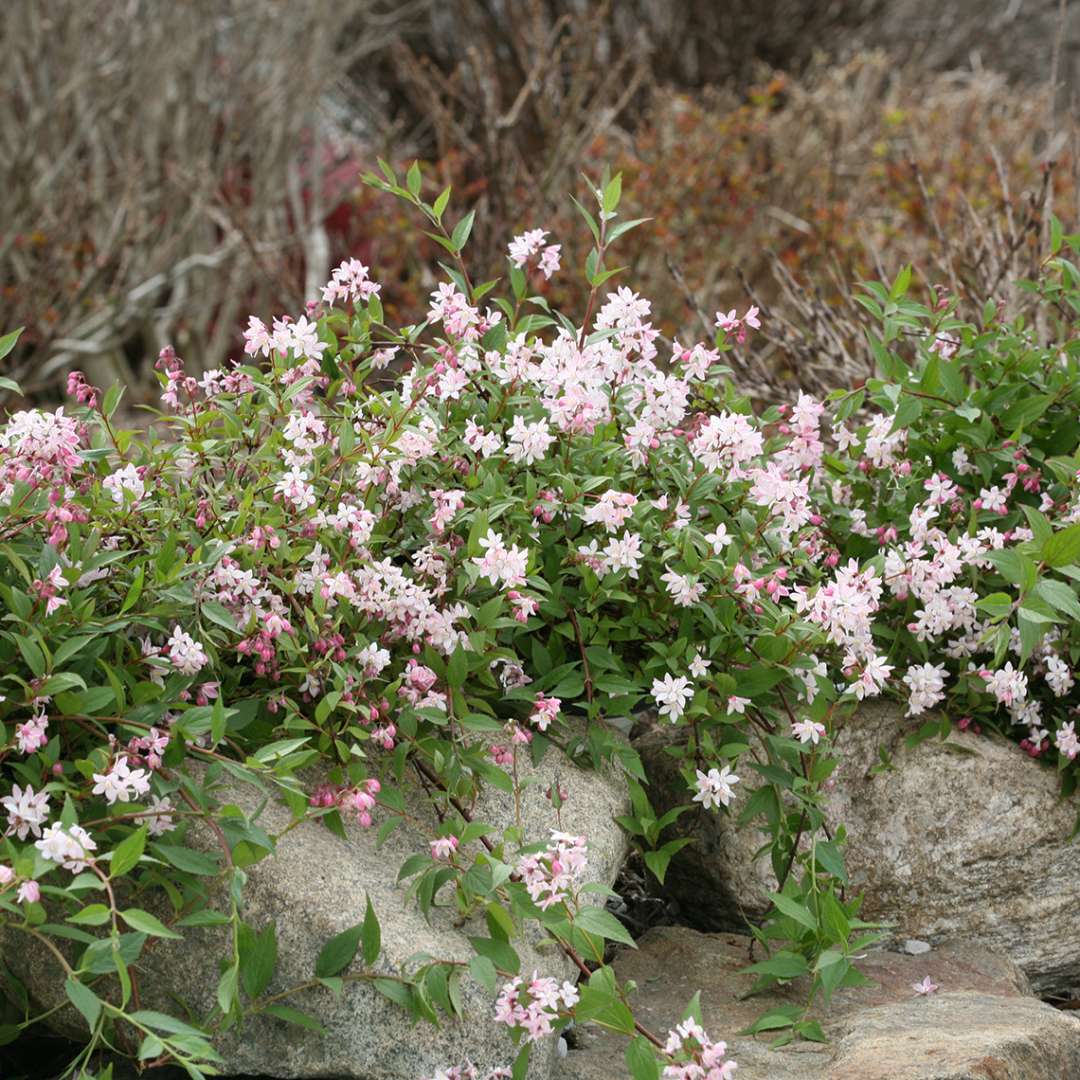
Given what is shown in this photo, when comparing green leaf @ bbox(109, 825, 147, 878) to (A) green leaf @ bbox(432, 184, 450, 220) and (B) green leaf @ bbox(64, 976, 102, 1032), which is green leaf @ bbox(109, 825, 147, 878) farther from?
(A) green leaf @ bbox(432, 184, 450, 220)

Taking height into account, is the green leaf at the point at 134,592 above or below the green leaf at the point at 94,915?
above

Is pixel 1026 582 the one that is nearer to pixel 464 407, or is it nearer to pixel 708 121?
pixel 464 407

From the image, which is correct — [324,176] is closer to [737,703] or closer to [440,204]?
[440,204]

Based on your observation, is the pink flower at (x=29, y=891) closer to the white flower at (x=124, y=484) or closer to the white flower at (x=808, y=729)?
the white flower at (x=124, y=484)

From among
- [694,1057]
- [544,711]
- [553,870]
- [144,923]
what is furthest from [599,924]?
[144,923]

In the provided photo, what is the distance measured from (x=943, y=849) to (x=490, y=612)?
947 mm

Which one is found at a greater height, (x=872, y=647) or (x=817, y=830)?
(x=872, y=647)

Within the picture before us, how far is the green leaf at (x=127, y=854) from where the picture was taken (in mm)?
1655

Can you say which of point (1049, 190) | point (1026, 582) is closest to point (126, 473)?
point (1026, 582)

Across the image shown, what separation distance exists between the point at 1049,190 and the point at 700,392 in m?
2.07

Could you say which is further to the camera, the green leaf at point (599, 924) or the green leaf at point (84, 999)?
the green leaf at point (599, 924)

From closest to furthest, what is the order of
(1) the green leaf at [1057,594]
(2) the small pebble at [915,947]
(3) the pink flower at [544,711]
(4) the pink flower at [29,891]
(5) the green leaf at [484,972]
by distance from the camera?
(4) the pink flower at [29,891]
(5) the green leaf at [484,972]
(1) the green leaf at [1057,594]
(3) the pink flower at [544,711]
(2) the small pebble at [915,947]

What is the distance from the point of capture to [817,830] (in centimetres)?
229

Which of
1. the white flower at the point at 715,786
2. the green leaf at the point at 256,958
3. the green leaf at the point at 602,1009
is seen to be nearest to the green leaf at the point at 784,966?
the white flower at the point at 715,786
